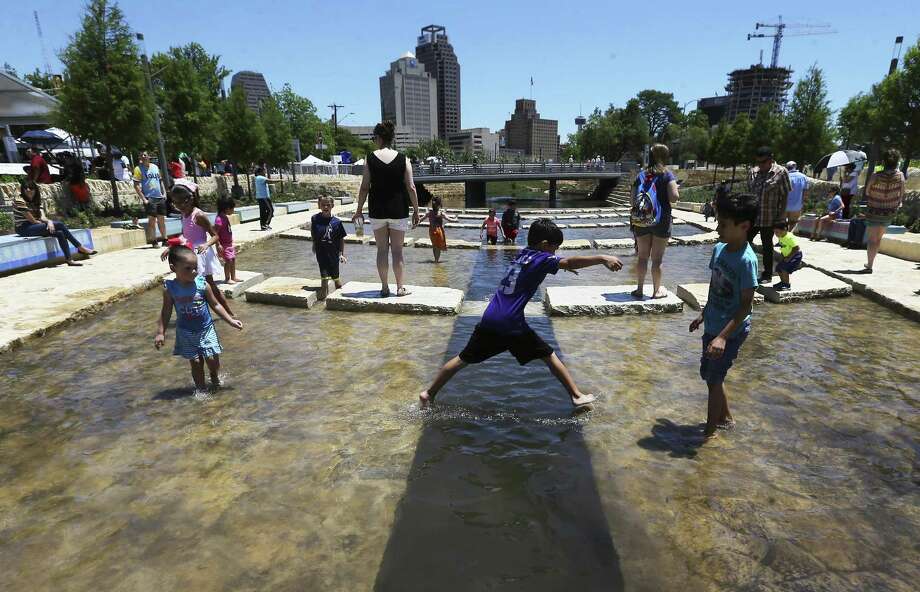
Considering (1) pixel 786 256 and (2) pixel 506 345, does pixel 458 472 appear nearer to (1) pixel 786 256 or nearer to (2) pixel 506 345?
(2) pixel 506 345

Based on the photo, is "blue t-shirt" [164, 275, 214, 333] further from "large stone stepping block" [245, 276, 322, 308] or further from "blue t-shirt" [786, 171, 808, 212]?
"blue t-shirt" [786, 171, 808, 212]

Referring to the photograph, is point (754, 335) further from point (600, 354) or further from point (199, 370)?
point (199, 370)

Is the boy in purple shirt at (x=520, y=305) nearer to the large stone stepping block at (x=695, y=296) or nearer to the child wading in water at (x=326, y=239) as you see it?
the large stone stepping block at (x=695, y=296)

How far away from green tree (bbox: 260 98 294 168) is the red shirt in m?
13.6

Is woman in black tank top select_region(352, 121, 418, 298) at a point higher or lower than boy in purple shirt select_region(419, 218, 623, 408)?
higher

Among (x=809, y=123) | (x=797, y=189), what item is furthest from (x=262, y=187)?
(x=809, y=123)

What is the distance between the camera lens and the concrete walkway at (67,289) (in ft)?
19.2

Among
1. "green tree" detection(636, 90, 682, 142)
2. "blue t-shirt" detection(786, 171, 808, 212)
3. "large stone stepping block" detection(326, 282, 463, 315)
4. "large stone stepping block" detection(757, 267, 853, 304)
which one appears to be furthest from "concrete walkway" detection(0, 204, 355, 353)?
"green tree" detection(636, 90, 682, 142)

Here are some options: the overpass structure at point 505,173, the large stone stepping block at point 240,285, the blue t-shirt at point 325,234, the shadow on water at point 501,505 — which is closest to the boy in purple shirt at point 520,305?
the shadow on water at point 501,505

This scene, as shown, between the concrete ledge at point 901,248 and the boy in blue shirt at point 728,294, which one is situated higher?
the boy in blue shirt at point 728,294

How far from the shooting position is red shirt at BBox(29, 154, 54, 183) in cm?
1400

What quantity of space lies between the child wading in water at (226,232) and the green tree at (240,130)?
67.0 ft

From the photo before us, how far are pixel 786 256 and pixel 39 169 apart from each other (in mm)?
18954

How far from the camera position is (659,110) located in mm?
115250
